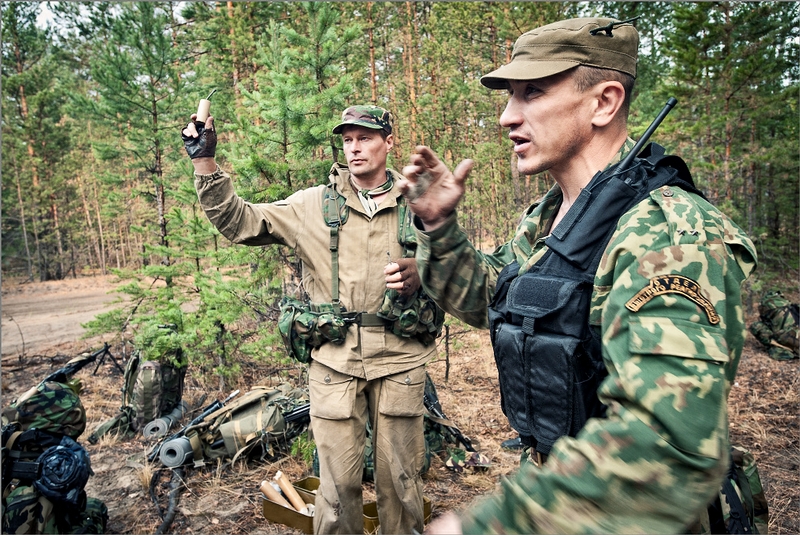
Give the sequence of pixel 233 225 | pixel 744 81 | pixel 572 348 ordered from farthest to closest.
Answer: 1. pixel 744 81
2. pixel 233 225
3. pixel 572 348

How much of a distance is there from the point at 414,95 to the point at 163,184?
7.87 meters

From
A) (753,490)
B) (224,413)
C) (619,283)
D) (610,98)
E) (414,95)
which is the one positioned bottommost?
(224,413)

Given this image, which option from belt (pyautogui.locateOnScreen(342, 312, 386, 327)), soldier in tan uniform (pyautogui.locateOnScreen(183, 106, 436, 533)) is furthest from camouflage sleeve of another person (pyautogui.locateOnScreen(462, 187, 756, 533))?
belt (pyautogui.locateOnScreen(342, 312, 386, 327))

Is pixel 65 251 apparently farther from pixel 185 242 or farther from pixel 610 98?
pixel 610 98

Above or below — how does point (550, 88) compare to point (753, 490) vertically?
above

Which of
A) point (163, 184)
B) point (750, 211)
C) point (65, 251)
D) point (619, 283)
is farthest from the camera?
point (65, 251)

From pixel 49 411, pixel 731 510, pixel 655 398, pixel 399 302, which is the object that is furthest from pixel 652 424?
pixel 49 411

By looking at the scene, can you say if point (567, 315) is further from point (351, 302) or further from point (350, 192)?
point (350, 192)

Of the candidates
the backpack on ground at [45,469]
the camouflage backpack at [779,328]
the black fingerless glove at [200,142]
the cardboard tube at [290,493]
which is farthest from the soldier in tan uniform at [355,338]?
the camouflage backpack at [779,328]

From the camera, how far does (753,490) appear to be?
195 cm

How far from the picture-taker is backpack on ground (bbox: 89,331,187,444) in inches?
215

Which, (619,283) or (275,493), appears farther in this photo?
(275,493)

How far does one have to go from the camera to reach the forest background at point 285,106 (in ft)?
15.8

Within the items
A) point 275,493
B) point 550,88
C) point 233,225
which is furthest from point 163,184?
point 550,88
